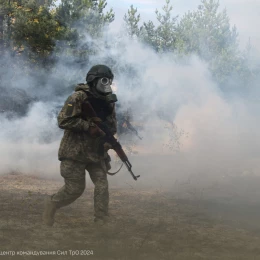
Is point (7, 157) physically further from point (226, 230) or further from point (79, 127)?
point (226, 230)

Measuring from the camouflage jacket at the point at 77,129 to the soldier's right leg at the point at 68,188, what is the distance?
9 cm

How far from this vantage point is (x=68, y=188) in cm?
450

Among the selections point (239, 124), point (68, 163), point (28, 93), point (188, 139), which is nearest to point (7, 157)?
point (28, 93)

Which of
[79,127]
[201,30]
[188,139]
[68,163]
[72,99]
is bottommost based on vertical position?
[68,163]

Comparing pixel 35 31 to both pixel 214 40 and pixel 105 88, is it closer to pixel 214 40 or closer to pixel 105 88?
pixel 105 88

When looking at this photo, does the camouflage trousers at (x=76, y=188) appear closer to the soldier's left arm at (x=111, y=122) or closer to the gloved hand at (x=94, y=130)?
the gloved hand at (x=94, y=130)

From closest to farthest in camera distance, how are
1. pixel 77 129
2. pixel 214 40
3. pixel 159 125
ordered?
1. pixel 77 129
2. pixel 159 125
3. pixel 214 40

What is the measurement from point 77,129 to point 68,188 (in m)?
0.67

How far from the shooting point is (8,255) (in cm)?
345

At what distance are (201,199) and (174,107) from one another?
836 cm

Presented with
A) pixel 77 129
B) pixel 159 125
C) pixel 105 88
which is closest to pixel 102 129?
pixel 77 129

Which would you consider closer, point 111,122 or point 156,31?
point 111,122

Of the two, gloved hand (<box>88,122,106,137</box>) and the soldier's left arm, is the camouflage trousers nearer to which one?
gloved hand (<box>88,122,106,137</box>)

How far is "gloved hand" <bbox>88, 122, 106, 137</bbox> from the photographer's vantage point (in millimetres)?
4414
